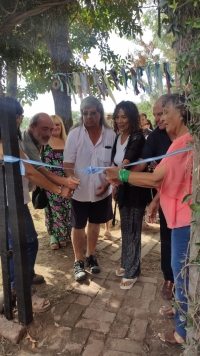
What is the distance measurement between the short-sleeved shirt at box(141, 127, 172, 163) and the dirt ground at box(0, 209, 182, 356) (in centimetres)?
142

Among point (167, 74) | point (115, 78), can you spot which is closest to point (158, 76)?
point (167, 74)

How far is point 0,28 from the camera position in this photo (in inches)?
122

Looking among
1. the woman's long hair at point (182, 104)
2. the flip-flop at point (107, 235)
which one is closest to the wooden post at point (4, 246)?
the woman's long hair at point (182, 104)

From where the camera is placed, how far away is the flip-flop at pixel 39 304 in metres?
2.54

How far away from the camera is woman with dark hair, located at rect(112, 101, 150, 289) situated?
2.78m

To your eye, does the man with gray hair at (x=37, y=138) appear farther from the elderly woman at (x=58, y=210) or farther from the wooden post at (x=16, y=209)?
the elderly woman at (x=58, y=210)

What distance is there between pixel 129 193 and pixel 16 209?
3.65 feet

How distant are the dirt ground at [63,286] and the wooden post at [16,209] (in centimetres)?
18

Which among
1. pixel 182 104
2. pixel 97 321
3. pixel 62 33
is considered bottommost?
pixel 97 321

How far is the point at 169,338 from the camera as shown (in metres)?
2.14

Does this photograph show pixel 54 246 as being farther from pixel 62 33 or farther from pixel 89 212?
pixel 62 33

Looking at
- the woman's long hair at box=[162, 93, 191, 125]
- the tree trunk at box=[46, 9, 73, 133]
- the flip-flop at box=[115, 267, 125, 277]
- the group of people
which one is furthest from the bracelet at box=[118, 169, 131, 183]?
the tree trunk at box=[46, 9, 73, 133]

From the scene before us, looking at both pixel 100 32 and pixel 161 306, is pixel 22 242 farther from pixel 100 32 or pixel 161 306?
pixel 100 32

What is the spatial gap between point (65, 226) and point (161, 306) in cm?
185
